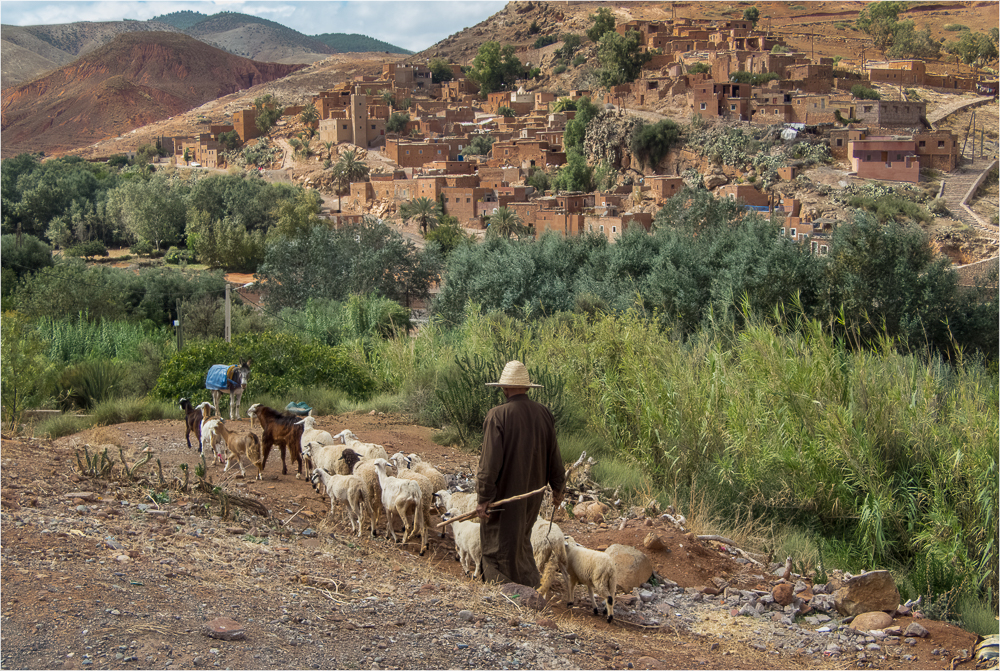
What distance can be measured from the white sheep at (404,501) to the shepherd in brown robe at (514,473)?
52cm

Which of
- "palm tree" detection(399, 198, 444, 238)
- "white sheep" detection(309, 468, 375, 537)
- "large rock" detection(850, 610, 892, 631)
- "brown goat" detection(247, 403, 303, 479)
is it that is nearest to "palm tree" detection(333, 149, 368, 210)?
"palm tree" detection(399, 198, 444, 238)

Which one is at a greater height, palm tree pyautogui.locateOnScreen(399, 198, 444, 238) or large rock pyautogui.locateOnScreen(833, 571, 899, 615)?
palm tree pyautogui.locateOnScreen(399, 198, 444, 238)

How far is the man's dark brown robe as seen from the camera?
4.13 meters

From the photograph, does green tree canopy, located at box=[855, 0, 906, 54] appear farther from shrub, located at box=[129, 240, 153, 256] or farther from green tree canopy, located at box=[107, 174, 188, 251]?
shrub, located at box=[129, 240, 153, 256]

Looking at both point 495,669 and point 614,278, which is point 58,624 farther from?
point 614,278

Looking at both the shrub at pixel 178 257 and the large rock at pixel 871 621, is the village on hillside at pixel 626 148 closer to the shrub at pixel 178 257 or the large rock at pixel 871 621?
the shrub at pixel 178 257

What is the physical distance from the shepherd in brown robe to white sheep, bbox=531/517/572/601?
0.08m

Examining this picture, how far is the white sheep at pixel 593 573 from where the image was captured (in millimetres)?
4195

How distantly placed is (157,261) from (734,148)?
30078 millimetres

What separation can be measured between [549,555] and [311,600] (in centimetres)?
124

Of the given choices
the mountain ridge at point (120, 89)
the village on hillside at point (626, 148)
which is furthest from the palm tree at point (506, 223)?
the mountain ridge at point (120, 89)

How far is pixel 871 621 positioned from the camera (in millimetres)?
4465

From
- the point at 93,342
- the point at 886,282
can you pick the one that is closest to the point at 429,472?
the point at 93,342

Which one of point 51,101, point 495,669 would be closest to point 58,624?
point 495,669
